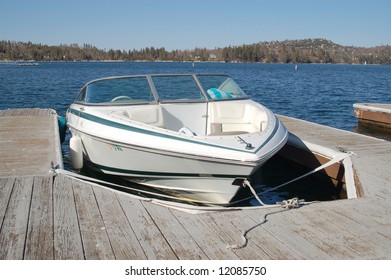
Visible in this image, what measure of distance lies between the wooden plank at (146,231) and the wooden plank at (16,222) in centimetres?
109

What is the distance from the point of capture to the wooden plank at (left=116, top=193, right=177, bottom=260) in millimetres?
3580

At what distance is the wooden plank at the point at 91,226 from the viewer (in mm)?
3562

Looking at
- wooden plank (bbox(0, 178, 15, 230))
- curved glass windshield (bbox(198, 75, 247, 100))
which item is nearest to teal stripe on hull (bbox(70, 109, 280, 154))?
curved glass windshield (bbox(198, 75, 247, 100))

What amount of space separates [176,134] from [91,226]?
2.26 metres

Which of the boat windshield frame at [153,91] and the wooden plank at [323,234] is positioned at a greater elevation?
the boat windshield frame at [153,91]

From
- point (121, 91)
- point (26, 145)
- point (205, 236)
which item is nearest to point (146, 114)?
point (121, 91)

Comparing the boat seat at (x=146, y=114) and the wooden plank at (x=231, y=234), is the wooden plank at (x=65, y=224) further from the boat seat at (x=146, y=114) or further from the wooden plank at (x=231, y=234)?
the boat seat at (x=146, y=114)

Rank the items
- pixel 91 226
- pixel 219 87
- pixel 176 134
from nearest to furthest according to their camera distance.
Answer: pixel 91 226
pixel 176 134
pixel 219 87

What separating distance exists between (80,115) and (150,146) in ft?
8.12

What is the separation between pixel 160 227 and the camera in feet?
13.6

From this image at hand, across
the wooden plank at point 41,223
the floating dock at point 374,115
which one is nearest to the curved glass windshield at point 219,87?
the wooden plank at point 41,223

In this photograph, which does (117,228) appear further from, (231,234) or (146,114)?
(146,114)

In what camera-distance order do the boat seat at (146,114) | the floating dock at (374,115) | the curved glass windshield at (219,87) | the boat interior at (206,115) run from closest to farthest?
the boat seat at (146,114) → the boat interior at (206,115) → the curved glass windshield at (219,87) → the floating dock at (374,115)

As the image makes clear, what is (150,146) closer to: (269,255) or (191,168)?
(191,168)
